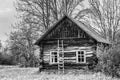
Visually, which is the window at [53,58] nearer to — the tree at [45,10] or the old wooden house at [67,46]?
the old wooden house at [67,46]

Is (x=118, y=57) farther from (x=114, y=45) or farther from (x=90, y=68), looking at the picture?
(x=90, y=68)

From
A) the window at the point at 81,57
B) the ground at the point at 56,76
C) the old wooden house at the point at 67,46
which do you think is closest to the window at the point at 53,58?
the old wooden house at the point at 67,46

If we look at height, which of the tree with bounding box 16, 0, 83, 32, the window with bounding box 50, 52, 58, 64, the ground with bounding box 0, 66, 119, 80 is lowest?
the ground with bounding box 0, 66, 119, 80

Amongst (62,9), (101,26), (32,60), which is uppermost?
(62,9)

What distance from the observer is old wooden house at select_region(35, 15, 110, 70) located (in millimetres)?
22453

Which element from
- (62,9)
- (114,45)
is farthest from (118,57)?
(62,9)

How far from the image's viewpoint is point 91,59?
22.2 m

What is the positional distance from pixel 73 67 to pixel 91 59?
1948 mm

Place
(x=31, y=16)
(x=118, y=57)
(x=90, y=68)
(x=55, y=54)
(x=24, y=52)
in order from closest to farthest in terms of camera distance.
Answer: (x=118, y=57)
(x=90, y=68)
(x=55, y=54)
(x=31, y=16)
(x=24, y=52)

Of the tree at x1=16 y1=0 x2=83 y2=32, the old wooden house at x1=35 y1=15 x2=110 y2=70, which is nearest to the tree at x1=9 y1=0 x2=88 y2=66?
the tree at x1=16 y1=0 x2=83 y2=32

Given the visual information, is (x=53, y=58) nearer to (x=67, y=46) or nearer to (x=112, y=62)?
(x=67, y=46)

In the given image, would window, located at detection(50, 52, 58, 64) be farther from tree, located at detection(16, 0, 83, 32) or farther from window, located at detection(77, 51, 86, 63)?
tree, located at detection(16, 0, 83, 32)

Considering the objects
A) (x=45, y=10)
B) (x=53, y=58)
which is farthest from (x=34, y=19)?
(x=53, y=58)

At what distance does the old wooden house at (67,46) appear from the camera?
22453 millimetres
